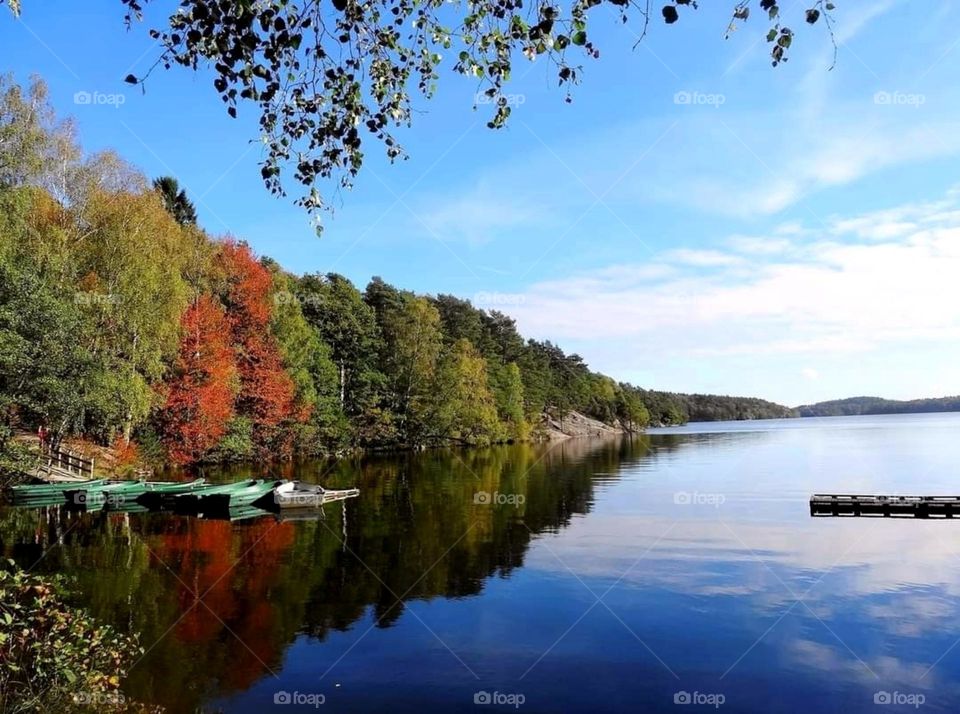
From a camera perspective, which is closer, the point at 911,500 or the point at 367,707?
the point at 367,707

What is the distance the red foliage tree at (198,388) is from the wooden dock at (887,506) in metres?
40.6

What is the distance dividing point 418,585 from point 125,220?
31418 millimetres

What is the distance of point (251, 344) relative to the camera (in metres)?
59.4

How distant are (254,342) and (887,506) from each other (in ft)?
160

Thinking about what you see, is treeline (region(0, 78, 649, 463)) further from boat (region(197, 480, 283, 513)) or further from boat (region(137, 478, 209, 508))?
boat (region(197, 480, 283, 513))

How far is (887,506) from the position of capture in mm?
34531

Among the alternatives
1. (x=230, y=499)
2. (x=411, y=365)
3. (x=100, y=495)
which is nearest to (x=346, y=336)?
(x=411, y=365)

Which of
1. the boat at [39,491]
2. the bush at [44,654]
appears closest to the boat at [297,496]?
the boat at [39,491]

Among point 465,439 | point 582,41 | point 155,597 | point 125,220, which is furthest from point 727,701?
point 465,439

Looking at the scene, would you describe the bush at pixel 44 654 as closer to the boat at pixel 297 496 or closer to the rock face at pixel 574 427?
the boat at pixel 297 496

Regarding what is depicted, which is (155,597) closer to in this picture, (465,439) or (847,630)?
(847,630)

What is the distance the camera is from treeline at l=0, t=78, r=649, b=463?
31.1 meters

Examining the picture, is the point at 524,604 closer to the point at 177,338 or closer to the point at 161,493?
the point at 161,493

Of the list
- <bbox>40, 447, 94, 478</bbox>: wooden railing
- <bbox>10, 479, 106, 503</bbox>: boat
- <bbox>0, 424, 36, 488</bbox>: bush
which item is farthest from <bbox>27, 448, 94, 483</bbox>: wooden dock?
<bbox>0, 424, 36, 488</bbox>: bush
